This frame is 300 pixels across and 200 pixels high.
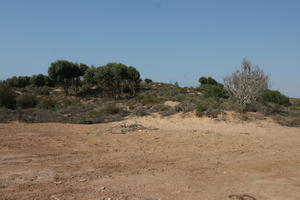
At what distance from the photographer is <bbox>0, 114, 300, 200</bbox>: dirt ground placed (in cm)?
466

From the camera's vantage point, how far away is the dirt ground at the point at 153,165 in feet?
15.3

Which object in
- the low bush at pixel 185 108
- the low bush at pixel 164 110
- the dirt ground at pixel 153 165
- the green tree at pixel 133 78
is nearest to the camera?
the dirt ground at pixel 153 165

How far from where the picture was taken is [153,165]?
6609mm

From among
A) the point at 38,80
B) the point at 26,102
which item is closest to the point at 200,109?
the point at 26,102

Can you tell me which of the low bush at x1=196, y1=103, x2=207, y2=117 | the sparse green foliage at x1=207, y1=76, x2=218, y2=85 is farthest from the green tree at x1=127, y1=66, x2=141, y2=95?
the low bush at x1=196, y1=103, x2=207, y2=117

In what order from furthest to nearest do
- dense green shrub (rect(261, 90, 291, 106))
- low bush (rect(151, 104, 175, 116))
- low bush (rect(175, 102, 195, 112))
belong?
dense green shrub (rect(261, 90, 291, 106)) → low bush (rect(151, 104, 175, 116)) → low bush (rect(175, 102, 195, 112))

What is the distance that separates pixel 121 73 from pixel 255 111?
2527 cm

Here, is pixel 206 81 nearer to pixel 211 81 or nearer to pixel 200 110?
pixel 211 81

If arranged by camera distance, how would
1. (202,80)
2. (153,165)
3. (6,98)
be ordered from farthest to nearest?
(202,80) < (6,98) < (153,165)

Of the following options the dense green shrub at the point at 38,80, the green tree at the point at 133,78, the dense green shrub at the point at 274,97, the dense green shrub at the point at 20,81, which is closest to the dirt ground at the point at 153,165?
the dense green shrub at the point at 274,97

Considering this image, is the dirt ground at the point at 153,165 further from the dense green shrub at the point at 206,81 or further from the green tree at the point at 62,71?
the dense green shrub at the point at 206,81

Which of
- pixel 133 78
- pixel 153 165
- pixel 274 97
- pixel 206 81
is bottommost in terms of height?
pixel 153 165

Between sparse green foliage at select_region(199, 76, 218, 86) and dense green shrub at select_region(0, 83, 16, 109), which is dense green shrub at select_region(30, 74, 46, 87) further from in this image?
sparse green foliage at select_region(199, 76, 218, 86)

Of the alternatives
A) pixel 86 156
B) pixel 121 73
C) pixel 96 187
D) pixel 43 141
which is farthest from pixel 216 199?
pixel 121 73
